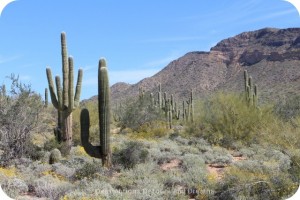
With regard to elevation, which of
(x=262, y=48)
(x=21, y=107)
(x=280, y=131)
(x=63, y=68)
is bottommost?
(x=280, y=131)

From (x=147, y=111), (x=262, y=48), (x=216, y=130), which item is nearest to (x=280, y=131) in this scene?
(x=216, y=130)

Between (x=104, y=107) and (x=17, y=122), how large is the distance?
388cm

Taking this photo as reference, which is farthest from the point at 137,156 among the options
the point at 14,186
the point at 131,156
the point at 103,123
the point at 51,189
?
the point at 14,186

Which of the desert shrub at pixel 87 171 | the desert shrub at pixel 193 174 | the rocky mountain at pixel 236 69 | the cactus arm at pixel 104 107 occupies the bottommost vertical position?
the desert shrub at pixel 193 174

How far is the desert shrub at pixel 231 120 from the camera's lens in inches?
965

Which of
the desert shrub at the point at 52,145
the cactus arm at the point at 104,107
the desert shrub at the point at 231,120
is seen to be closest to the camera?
the cactus arm at the point at 104,107

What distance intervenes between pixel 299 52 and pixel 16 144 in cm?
7730

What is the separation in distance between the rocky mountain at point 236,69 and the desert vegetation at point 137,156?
40.3 m

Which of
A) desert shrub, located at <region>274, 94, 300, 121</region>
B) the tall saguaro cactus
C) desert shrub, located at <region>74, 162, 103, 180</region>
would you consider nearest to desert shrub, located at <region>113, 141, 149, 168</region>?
desert shrub, located at <region>74, 162, 103, 180</region>

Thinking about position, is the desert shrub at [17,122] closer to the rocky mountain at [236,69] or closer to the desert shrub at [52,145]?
the desert shrub at [52,145]

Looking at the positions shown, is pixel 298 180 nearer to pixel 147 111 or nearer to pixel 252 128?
pixel 252 128

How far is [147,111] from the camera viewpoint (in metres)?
35.5

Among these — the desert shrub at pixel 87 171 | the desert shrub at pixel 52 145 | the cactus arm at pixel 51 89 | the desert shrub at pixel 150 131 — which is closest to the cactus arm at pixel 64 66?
the cactus arm at pixel 51 89

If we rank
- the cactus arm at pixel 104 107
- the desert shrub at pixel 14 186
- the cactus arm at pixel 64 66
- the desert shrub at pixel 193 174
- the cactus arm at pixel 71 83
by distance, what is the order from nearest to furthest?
the desert shrub at pixel 14 186 < the desert shrub at pixel 193 174 < the cactus arm at pixel 104 107 < the cactus arm at pixel 71 83 < the cactus arm at pixel 64 66
